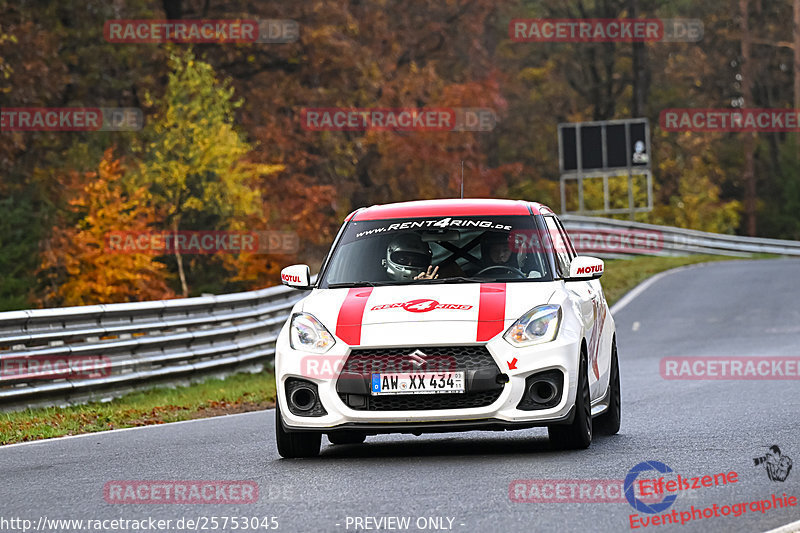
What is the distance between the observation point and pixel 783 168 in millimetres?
72812

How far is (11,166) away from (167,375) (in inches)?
936

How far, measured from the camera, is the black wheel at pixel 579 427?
9891 millimetres

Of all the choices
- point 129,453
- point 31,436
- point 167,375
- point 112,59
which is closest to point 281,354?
point 129,453

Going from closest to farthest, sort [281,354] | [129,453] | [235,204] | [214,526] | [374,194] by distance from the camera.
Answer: [214,526] < [281,354] < [129,453] < [235,204] < [374,194]

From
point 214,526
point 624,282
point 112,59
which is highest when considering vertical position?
point 112,59

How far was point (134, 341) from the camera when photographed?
16.9 m

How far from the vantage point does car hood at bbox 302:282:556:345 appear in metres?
9.60

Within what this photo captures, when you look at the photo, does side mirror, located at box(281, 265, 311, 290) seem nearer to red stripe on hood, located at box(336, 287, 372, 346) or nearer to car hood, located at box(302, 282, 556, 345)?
car hood, located at box(302, 282, 556, 345)

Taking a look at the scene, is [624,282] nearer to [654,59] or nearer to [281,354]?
[281,354]

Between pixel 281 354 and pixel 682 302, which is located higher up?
pixel 281 354

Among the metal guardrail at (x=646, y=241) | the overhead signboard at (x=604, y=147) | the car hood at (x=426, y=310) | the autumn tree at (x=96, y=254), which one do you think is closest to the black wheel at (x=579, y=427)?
the car hood at (x=426, y=310)

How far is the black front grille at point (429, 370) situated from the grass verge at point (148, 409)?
4.34 m

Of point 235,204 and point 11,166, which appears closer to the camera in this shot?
point 11,166

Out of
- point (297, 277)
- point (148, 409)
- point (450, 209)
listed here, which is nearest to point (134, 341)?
point (148, 409)
